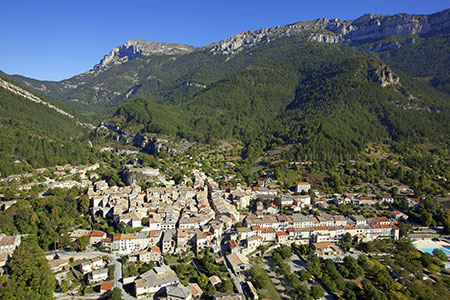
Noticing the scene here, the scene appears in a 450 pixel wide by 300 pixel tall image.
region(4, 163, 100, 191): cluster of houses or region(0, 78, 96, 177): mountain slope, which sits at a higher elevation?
region(0, 78, 96, 177): mountain slope

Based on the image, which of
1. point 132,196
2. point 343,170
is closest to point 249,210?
point 132,196

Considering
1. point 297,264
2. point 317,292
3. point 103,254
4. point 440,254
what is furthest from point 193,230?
point 440,254

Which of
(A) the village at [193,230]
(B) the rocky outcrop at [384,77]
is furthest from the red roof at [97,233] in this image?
(B) the rocky outcrop at [384,77]

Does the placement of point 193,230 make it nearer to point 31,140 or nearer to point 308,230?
point 308,230

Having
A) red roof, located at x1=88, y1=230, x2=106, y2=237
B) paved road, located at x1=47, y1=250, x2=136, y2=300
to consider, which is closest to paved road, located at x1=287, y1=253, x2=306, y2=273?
paved road, located at x1=47, y1=250, x2=136, y2=300

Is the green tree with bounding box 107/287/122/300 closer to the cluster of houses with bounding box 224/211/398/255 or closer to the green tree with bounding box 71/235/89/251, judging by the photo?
the green tree with bounding box 71/235/89/251

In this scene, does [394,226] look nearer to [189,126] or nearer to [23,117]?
[189,126]

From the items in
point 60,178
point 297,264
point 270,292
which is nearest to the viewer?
point 270,292
